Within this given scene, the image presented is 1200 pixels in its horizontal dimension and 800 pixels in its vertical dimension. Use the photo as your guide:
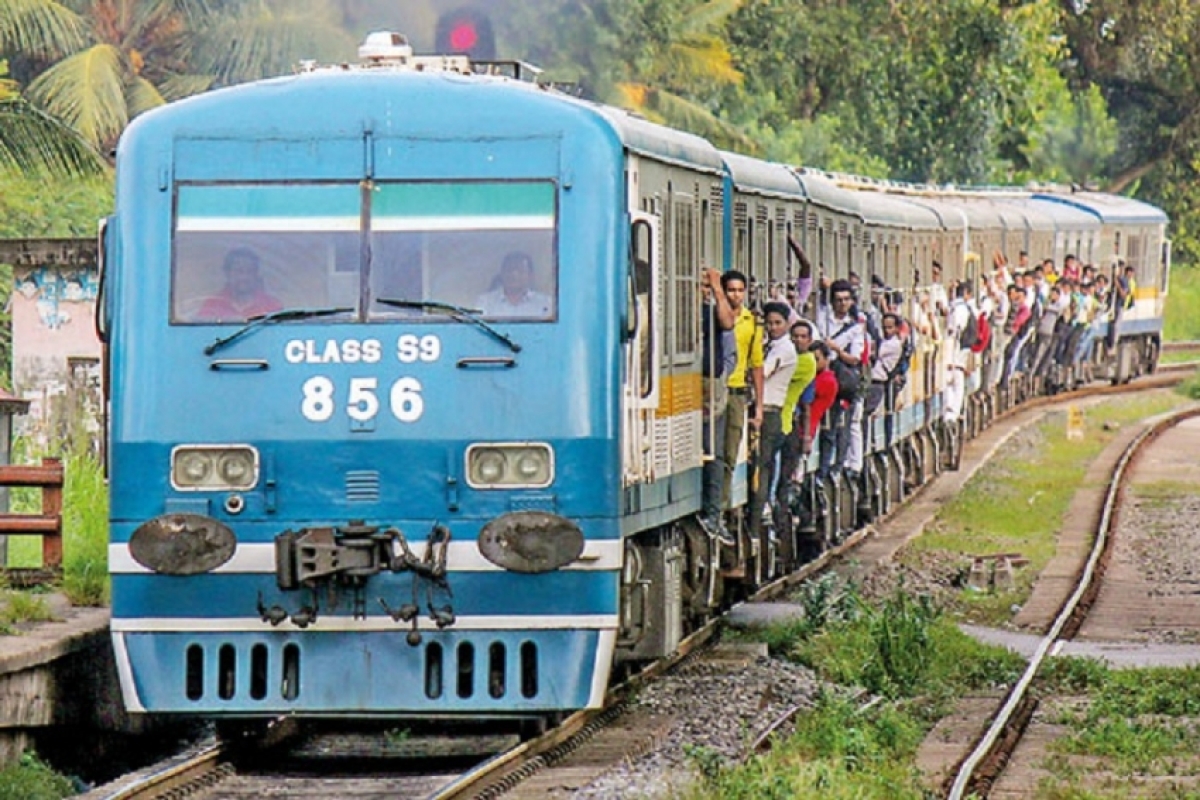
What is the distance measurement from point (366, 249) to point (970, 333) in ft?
62.8

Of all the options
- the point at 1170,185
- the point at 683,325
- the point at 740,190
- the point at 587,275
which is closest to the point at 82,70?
the point at 740,190

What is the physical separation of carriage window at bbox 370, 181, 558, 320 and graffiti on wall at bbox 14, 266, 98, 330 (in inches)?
313

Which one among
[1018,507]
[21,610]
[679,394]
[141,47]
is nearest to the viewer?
[21,610]

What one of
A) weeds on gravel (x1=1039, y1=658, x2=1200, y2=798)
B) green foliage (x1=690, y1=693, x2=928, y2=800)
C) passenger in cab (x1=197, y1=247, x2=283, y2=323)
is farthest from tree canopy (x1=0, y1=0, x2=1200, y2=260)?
green foliage (x1=690, y1=693, x2=928, y2=800)

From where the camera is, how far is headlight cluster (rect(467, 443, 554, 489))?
35.3ft

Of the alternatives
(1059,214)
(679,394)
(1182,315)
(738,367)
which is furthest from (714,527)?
(1182,315)

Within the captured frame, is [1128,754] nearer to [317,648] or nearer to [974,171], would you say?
[317,648]

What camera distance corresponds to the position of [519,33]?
31859mm

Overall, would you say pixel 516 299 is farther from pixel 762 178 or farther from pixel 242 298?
pixel 762 178

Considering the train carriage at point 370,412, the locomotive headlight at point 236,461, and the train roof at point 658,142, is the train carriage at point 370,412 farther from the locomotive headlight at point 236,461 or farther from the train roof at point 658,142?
the train roof at point 658,142

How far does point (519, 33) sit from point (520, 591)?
21.7 metres

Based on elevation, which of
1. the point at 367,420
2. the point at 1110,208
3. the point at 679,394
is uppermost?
the point at 1110,208

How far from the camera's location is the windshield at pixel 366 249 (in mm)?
10891

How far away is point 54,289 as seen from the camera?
61.0 feet
